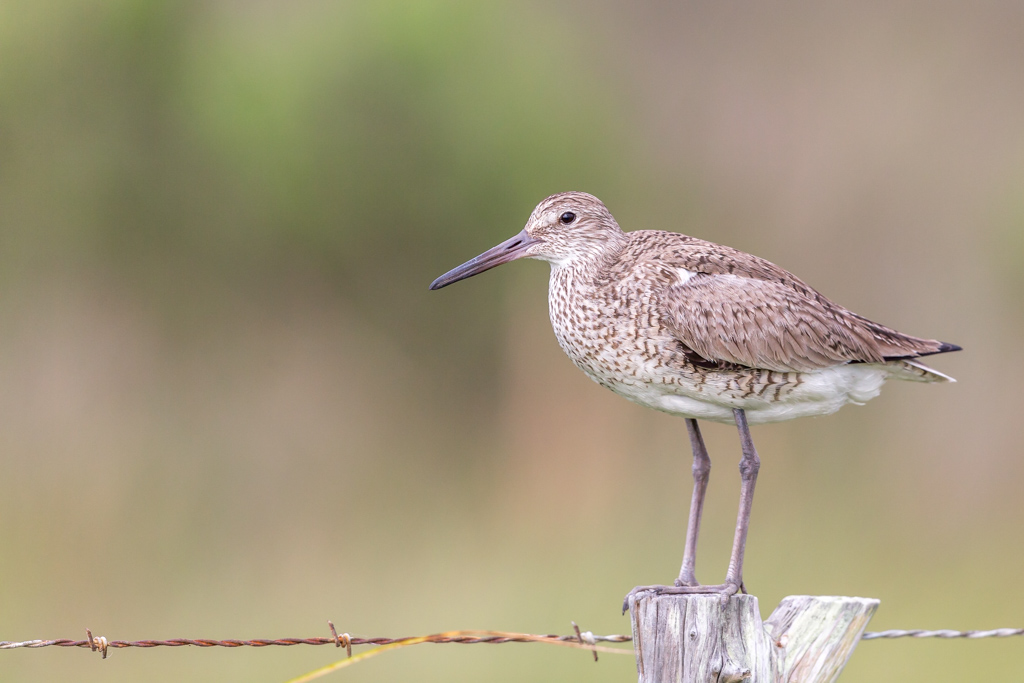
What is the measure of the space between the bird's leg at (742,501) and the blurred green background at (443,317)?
2687mm

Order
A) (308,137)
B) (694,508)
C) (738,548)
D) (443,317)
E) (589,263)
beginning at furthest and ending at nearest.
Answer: (308,137) < (443,317) < (589,263) < (694,508) < (738,548)

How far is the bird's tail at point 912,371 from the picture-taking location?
432 cm

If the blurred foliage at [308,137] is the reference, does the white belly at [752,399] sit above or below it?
below

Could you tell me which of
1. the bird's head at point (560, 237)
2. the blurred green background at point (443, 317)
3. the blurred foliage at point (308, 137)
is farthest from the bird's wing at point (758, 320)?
the blurred foliage at point (308, 137)

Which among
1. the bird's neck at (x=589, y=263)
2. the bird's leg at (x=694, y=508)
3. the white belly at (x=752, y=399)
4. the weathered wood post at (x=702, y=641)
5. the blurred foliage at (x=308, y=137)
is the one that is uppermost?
the blurred foliage at (x=308, y=137)

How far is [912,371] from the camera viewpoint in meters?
4.40

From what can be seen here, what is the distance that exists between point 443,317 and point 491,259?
5.18 m

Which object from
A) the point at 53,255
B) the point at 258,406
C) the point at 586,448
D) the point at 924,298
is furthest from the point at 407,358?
the point at 924,298

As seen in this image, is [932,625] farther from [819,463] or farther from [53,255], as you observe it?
[53,255]

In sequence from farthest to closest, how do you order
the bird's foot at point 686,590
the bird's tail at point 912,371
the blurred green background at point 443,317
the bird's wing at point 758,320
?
the blurred green background at point 443,317
the bird's tail at point 912,371
the bird's wing at point 758,320
the bird's foot at point 686,590

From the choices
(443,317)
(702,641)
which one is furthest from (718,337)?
(443,317)

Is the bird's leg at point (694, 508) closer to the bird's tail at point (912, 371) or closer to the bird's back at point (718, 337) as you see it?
the bird's back at point (718, 337)

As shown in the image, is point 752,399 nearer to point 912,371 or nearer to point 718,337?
point 718,337

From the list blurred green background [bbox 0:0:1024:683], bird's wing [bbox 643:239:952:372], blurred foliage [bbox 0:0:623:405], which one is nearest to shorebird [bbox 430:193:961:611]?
bird's wing [bbox 643:239:952:372]
